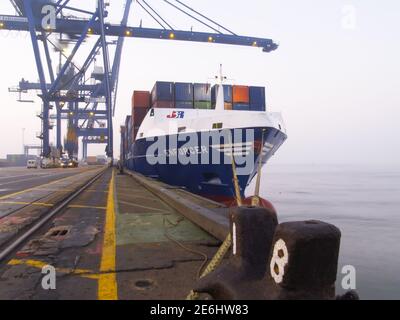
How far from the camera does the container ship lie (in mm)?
16703

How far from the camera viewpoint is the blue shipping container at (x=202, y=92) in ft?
76.7

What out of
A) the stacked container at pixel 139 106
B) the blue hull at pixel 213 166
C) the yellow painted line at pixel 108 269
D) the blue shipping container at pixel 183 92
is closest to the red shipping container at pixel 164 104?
the blue shipping container at pixel 183 92

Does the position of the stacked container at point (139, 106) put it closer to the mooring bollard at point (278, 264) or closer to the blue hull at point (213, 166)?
the blue hull at point (213, 166)

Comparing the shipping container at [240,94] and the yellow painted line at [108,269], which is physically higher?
the shipping container at [240,94]

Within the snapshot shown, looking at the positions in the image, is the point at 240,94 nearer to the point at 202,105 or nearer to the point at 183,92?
the point at 202,105

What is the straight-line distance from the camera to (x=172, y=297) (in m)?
3.06

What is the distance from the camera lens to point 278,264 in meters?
2.30

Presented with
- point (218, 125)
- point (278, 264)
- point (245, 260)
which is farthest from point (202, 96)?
point (278, 264)

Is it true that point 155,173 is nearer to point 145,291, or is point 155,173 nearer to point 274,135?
point 274,135

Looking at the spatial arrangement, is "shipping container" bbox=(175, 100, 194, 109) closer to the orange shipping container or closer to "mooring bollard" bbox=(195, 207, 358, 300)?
the orange shipping container

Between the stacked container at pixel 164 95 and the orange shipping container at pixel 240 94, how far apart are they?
4128 mm

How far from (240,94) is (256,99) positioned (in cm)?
110

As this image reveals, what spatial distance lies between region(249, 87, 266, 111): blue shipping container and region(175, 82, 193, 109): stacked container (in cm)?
400
